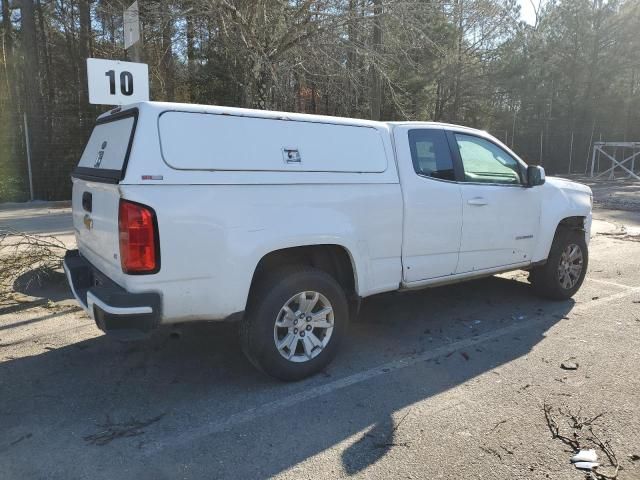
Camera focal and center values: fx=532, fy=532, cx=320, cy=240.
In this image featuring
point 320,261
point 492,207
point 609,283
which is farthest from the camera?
point 609,283

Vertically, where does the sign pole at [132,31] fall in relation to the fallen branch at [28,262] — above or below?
above

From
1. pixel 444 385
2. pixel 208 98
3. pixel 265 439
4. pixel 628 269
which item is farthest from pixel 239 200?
pixel 208 98

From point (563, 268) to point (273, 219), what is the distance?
13.0 ft

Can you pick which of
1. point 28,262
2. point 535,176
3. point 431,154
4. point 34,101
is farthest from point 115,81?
point 34,101

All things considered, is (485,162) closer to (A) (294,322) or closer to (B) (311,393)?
(A) (294,322)

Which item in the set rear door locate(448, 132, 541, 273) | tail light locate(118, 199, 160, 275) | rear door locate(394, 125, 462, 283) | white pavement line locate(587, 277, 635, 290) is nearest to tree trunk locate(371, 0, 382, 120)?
white pavement line locate(587, 277, 635, 290)

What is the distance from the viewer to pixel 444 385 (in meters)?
4.00

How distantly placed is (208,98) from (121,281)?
1511 centimetres

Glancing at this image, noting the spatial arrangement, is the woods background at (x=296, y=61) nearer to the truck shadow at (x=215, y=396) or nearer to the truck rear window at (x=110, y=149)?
the truck rear window at (x=110, y=149)

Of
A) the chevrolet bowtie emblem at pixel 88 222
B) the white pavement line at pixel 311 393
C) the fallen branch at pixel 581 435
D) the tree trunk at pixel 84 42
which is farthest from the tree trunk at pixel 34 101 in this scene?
the fallen branch at pixel 581 435

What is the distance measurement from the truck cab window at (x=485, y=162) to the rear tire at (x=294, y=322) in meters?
1.95

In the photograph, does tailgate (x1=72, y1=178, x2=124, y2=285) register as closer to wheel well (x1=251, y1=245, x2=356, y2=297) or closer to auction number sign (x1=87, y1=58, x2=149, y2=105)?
wheel well (x1=251, y1=245, x2=356, y2=297)

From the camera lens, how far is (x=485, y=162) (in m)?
5.38

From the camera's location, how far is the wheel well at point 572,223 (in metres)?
6.16
